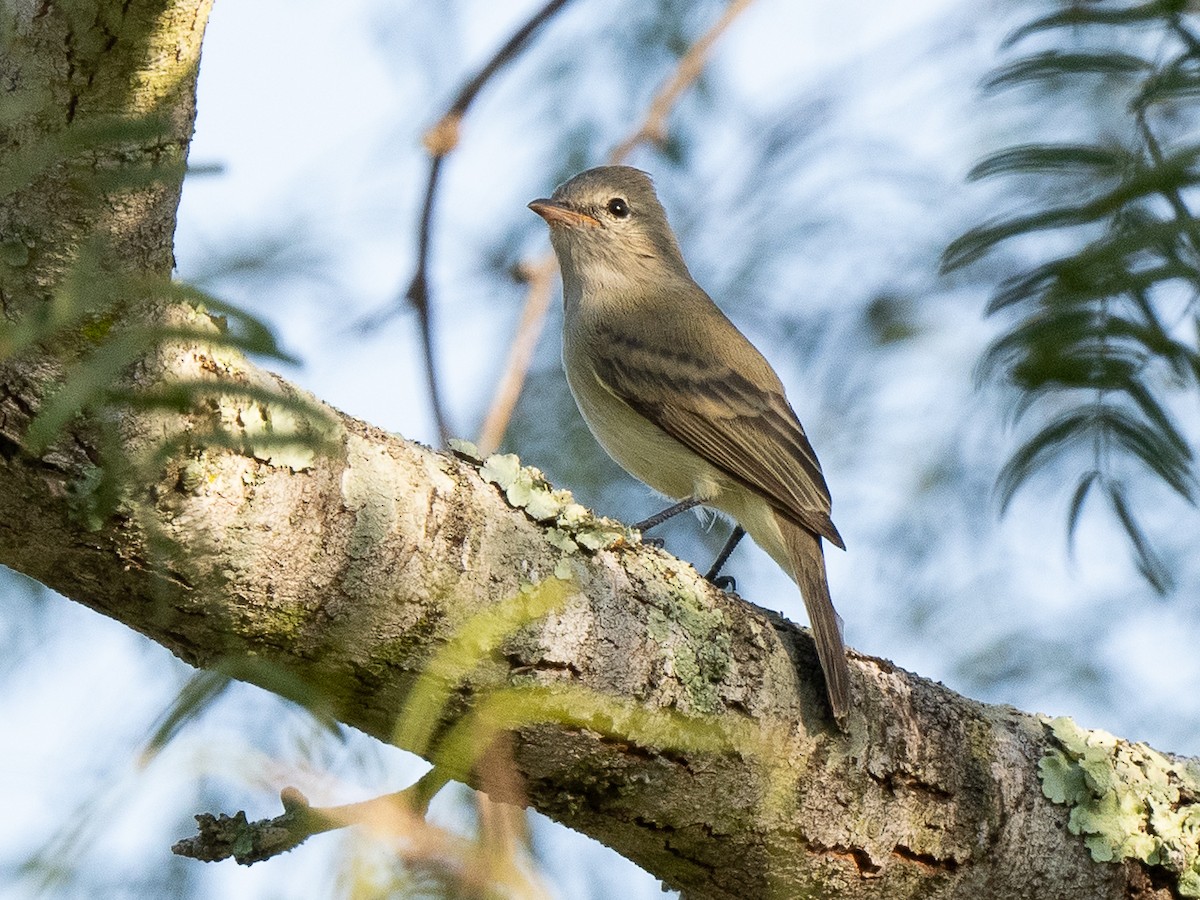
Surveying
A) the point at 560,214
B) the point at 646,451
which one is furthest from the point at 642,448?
the point at 560,214

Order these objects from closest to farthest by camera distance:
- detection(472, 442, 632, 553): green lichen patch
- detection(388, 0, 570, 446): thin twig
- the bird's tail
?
1. detection(472, 442, 632, 553): green lichen patch
2. the bird's tail
3. detection(388, 0, 570, 446): thin twig

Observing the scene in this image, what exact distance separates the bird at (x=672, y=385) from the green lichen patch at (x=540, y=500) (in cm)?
136

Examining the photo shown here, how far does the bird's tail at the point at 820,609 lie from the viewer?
343cm

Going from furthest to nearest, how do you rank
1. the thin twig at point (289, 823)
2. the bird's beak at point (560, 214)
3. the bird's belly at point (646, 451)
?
1. the bird's beak at point (560, 214)
2. the bird's belly at point (646, 451)
3. the thin twig at point (289, 823)

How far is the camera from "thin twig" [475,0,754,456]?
15.6 ft

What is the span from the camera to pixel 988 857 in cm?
363

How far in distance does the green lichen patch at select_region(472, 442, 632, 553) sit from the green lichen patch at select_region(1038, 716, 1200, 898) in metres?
1.61

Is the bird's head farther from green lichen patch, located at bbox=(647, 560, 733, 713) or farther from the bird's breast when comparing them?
green lichen patch, located at bbox=(647, 560, 733, 713)

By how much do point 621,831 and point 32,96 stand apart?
2.13 metres

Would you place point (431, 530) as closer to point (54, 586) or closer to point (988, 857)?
point (54, 586)

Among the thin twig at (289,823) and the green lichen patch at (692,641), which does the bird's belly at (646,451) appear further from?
the thin twig at (289,823)

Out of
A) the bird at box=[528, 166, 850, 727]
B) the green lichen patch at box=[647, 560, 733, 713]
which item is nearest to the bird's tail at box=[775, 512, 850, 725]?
the bird at box=[528, 166, 850, 727]

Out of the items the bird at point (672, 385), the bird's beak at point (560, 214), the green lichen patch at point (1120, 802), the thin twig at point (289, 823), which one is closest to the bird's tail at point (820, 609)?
the bird at point (672, 385)

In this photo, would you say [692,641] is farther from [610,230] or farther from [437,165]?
[610,230]
